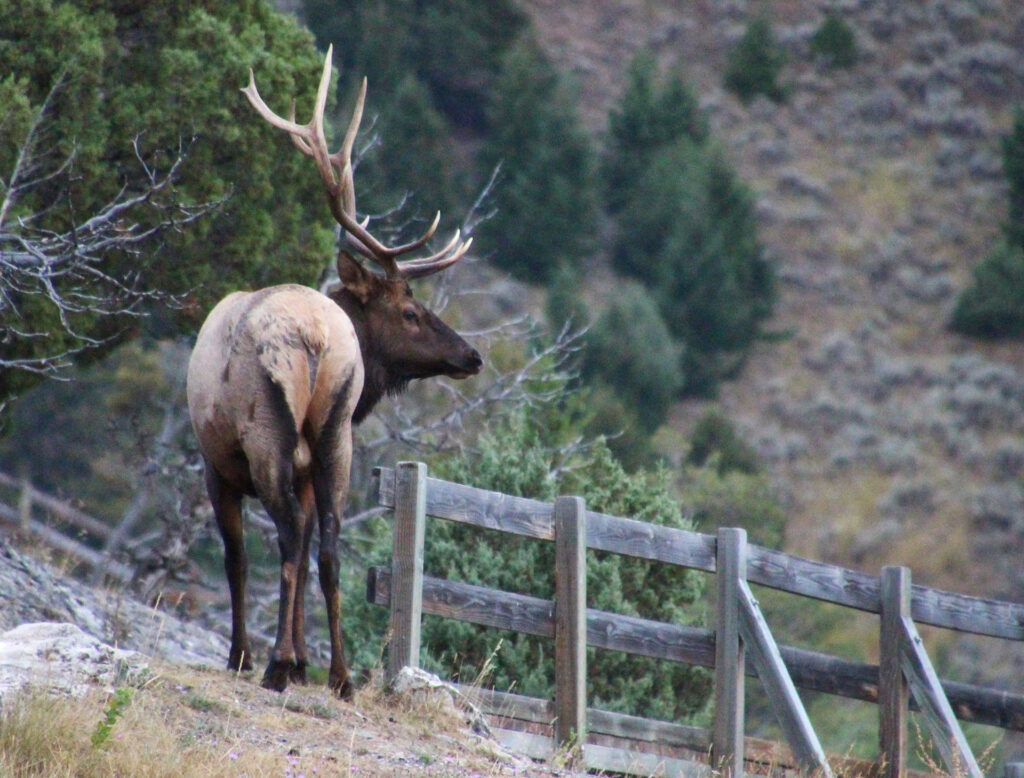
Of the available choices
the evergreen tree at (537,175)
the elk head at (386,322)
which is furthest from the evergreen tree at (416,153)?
the elk head at (386,322)

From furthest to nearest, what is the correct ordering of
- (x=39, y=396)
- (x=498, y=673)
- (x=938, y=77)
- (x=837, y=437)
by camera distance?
1. (x=938, y=77)
2. (x=837, y=437)
3. (x=39, y=396)
4. (x=498, y=673)

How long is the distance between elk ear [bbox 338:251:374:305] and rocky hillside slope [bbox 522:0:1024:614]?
26.5m

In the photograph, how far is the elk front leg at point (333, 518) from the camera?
6938mm

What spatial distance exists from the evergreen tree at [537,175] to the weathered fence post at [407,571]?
3347cm

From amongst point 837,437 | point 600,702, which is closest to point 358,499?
point 600,702

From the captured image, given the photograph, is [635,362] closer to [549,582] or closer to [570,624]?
[549,582]

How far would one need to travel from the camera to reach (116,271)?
36.1 feet

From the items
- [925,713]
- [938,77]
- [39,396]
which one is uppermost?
[938,77]

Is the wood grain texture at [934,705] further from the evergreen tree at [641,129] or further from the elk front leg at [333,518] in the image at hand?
the evergreen tree at [641,129]

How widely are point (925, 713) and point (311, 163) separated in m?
6.77

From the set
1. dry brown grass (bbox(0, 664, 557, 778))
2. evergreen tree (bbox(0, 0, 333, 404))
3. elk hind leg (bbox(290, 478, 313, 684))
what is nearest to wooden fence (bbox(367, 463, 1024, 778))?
elk hind leg (bbox(290, 478, 313, 684))

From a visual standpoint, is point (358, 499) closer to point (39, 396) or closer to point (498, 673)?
point (498, 673)

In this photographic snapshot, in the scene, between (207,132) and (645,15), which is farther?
(645,15)

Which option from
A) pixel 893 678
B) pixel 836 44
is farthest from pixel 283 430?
pixel 836 44
